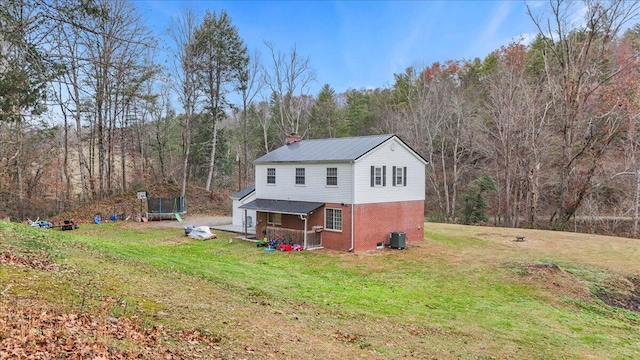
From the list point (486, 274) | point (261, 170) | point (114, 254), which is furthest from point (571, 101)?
point (114, 254)

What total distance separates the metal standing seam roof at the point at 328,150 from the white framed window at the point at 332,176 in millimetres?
633

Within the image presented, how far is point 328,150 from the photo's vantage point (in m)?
23.9

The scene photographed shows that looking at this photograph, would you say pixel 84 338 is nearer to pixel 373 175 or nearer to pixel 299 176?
pixel 373 175

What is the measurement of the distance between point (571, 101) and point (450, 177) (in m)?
17.1

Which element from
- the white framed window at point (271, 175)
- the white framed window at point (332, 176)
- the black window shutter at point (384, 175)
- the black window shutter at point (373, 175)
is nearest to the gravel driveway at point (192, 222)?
the white framed window at point (271, 175)

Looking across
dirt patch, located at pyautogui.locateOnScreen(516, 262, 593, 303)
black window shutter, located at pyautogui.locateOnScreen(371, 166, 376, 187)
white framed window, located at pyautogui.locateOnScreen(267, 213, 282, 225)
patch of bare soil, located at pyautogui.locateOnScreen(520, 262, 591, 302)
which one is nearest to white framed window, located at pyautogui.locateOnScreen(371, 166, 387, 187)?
black window shutter, located at pyautogui.locateOnScreen(371, 166, 376, 187)

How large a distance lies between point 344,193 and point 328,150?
363 cm

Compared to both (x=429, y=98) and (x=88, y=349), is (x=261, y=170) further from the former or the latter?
(x=429, y=98)

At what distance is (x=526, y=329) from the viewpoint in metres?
11.2

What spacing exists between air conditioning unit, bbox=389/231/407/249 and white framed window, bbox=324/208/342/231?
3320 mm

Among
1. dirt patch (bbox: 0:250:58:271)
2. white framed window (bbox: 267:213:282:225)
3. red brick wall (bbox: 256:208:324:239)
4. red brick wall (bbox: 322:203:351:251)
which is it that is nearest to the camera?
dirt patch (bbox: 0:250:58:271)

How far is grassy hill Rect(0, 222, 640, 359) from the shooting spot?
6.17 m

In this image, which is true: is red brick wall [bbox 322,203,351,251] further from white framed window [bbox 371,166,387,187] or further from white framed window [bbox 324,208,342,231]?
white framed window [bbox 371,166,387,187]

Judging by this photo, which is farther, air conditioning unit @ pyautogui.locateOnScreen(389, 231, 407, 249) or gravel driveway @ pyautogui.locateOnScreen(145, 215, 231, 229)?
gravel driveway @ pyautogui.locateOnScreen(145, 215, 231, 229)
